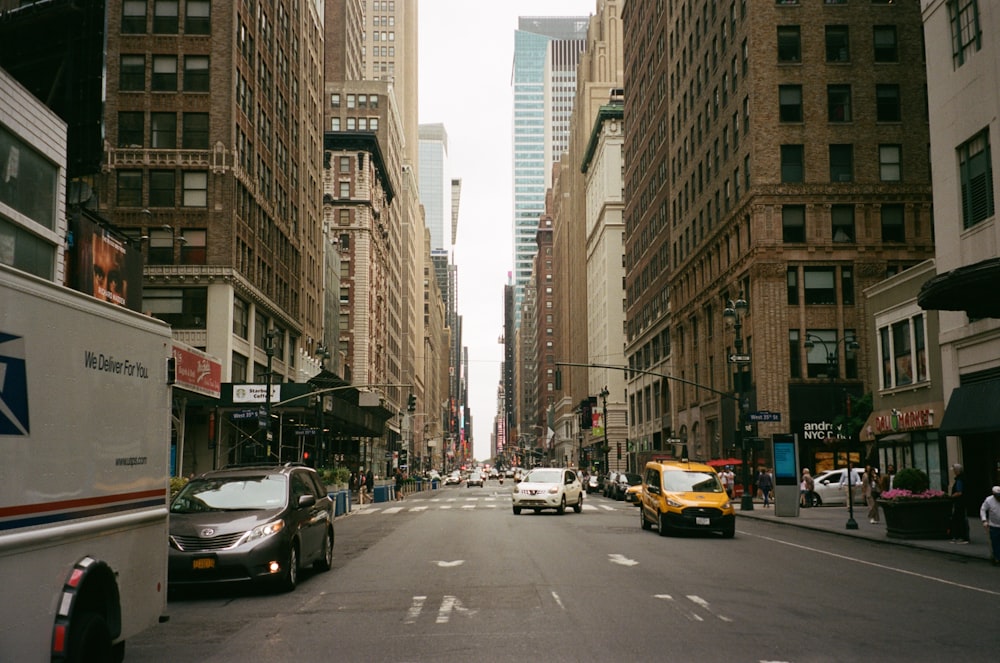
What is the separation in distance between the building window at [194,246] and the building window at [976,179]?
3423 cm

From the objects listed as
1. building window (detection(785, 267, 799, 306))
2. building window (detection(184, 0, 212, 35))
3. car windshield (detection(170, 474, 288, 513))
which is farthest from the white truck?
building window (detection(785, 267, 799, 306))

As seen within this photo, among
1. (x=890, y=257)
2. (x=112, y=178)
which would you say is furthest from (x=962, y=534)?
(x=112, y=178)

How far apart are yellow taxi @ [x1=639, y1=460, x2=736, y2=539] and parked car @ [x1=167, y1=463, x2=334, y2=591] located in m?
11.0

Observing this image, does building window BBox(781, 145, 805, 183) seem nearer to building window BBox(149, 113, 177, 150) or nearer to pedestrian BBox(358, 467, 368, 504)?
pedestrian BBox(358, 467, 368, 504)

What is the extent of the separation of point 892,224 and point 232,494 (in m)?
45.6

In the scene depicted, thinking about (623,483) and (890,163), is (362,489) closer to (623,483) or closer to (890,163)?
(623,483)

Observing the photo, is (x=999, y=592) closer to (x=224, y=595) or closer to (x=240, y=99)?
(x=224, y=595)

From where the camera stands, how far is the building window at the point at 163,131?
48688mm

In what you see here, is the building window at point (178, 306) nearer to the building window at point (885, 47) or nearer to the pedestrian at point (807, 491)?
the pedestrian at point (807, 491)

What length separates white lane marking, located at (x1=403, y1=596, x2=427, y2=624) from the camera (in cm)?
1137

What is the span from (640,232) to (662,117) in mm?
14239

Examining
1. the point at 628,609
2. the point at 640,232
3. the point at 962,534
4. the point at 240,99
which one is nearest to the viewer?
the point at 628,609

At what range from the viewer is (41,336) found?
669cm

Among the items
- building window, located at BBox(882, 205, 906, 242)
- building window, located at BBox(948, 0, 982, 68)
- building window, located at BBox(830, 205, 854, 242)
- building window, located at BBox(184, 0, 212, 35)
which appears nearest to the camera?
building window, located at BBox(948, 0, 982, 68)
